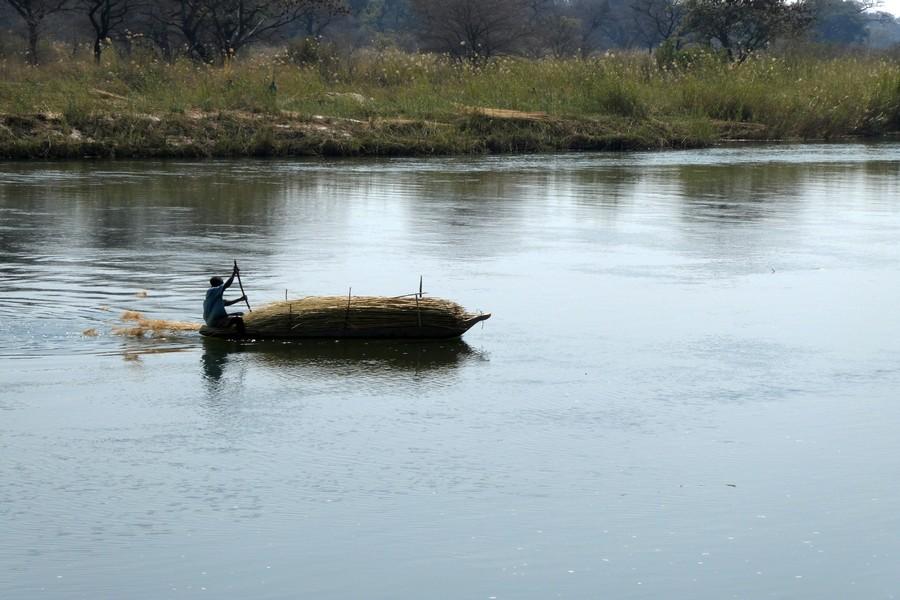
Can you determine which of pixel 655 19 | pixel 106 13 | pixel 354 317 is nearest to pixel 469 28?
pixel 106 13

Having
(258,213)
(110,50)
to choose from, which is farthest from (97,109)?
(258,213)

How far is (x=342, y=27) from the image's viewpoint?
73.1 m

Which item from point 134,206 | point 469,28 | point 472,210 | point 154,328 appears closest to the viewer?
point 154,328

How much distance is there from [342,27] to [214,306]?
63.8 meters

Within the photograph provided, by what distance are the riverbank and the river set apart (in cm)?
984

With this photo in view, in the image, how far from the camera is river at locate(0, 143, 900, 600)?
22.2 ft

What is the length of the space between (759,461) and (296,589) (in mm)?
3124

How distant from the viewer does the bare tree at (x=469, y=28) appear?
166 ft

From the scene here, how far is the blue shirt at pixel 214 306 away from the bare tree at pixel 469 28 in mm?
38785

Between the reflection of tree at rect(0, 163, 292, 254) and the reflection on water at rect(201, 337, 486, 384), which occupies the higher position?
the reflection of tree at rect(0, 163, 292, 254)

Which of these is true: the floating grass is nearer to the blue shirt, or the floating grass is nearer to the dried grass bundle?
the blue shirt

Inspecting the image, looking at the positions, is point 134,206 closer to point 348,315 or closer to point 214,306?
point 214,306

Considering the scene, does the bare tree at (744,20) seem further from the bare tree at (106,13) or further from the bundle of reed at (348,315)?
the bundle of reed at (348,315)

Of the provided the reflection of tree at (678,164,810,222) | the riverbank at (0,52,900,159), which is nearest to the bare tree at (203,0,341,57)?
the riverbank at (0,52,900,159)
